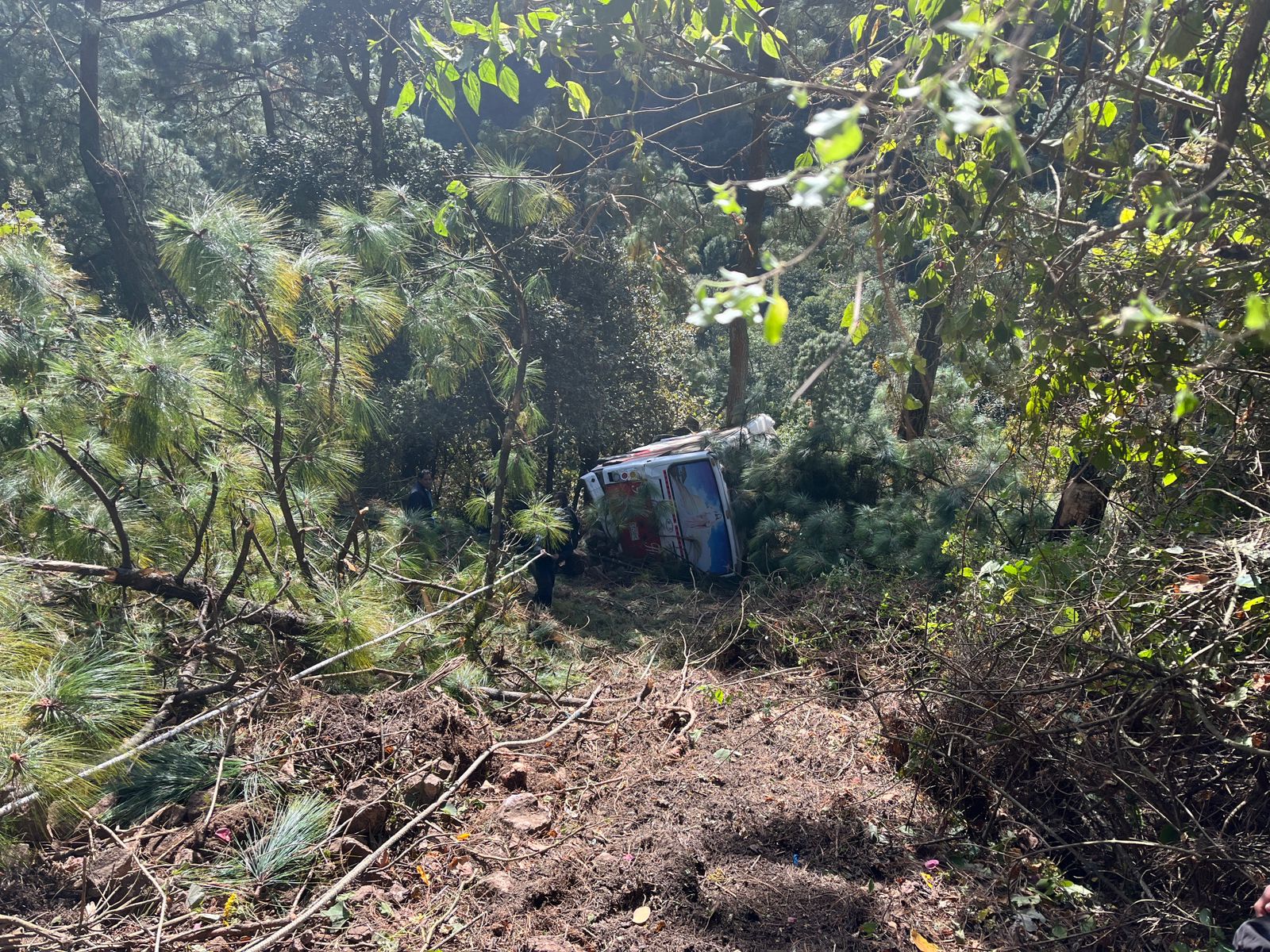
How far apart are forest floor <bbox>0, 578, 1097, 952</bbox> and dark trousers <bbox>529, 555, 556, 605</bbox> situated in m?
2.87

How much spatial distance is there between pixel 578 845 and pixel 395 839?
684 millimetres

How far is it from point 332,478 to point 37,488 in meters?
1.36

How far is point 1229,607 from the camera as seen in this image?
2.39 m

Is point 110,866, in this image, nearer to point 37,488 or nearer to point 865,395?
point 37,488

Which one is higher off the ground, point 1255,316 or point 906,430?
point 1255,316

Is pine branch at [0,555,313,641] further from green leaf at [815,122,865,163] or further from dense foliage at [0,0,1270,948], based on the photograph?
green leaf at [815,122,865,163]

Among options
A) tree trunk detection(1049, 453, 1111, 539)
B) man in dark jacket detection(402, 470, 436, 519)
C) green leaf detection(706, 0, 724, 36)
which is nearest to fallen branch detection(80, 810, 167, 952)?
green leaf detection(706, 0, 724, 36)

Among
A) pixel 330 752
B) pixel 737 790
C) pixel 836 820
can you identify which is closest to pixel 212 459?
pixel 330 752

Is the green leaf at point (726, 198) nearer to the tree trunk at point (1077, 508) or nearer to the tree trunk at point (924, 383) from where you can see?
the tree trunk at point (1077, 508)

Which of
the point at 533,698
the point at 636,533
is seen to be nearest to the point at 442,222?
the point at 533,698

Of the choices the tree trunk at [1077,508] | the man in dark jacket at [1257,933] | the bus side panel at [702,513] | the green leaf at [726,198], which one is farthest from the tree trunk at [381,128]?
the man in dark jacket at [1257,933]

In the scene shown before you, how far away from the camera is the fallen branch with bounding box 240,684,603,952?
8.59ft

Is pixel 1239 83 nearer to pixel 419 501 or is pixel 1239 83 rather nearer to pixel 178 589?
pixel 178 589

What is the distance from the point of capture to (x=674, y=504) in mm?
8477
